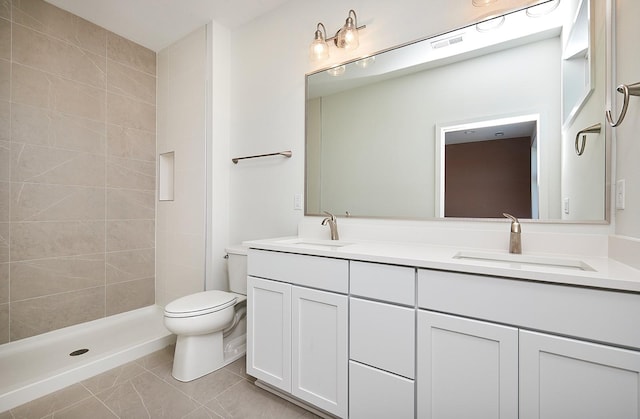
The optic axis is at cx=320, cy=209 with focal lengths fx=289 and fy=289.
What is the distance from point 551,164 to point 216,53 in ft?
8.09

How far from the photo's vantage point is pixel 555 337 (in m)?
0.88

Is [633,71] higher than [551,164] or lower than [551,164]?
higher

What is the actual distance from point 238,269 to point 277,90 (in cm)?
138

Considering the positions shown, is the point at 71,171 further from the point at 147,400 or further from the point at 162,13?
the point at 147,400

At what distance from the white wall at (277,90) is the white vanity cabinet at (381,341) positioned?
0.96 metres

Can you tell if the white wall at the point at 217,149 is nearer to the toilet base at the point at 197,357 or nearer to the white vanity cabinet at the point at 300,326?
the toilet base at the point at 197,357

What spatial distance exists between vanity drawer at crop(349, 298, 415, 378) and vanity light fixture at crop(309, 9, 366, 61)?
5.02ft

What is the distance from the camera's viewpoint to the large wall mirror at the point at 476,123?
124cm

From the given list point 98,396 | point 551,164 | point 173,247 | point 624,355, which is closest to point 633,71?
point 551,164

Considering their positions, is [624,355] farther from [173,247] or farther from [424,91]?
[173,247]

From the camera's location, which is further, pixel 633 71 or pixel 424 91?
pixel 424 91

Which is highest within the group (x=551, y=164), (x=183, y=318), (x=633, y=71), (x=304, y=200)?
(x=633, y=71)

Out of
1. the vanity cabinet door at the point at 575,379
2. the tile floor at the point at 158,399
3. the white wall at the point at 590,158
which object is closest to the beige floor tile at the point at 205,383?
the tile floor at the point at 158,399

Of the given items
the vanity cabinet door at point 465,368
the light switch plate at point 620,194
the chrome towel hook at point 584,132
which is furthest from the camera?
the chrome towel hook at point 584,132
